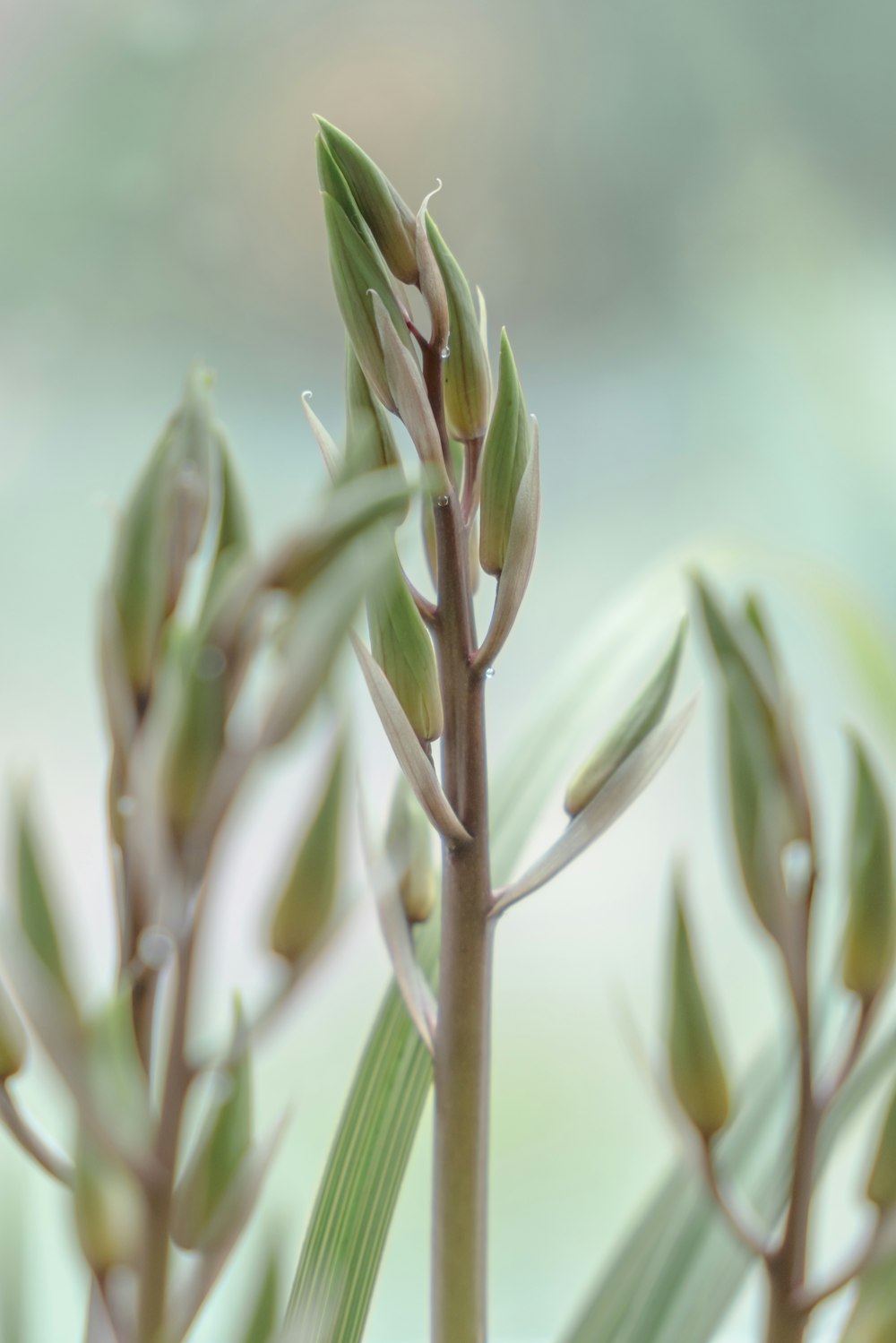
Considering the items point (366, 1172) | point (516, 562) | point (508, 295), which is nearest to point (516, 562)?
point (516, 562)

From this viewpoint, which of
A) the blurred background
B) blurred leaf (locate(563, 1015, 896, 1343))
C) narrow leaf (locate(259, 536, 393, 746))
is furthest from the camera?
the blurred background

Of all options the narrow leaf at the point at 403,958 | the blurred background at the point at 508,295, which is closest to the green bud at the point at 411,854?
the narrow leaf at the point at 403,958

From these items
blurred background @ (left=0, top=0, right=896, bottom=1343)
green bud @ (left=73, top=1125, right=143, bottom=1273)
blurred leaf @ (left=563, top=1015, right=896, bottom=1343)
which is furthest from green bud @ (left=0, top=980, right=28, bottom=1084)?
blurred background @ (left=0, top=0, right=896, bottom=1343)

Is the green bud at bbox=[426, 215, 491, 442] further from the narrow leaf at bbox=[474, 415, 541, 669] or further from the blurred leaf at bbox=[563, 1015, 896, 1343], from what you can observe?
the blurred leaf at bbox=[563, 1015, 896, 1343]

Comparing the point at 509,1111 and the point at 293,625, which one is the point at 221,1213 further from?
the point at 509,1111

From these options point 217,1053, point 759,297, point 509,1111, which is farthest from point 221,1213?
point 759,297
